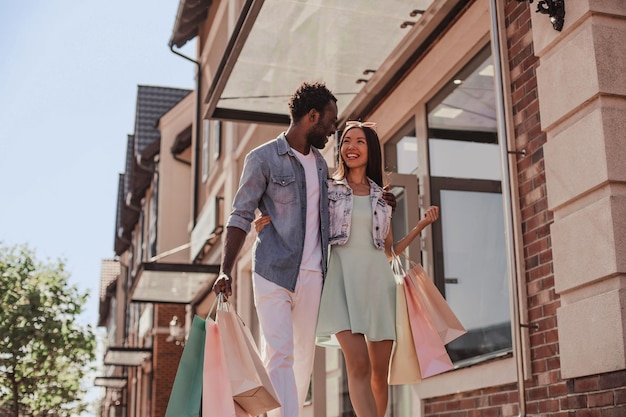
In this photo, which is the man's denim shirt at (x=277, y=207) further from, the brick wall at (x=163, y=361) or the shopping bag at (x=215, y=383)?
the brick wall at (x=163, y=361)

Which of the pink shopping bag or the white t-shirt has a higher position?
the white t-shirt

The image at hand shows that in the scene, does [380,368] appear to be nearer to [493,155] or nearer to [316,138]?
[316,138]

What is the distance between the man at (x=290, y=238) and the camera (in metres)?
4.20

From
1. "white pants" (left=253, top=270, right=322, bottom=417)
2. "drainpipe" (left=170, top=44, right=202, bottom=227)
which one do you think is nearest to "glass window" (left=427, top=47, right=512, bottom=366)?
"white pants" (left=253, top=270, right=322, bottom=417)

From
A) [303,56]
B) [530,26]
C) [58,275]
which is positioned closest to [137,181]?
[58,275]

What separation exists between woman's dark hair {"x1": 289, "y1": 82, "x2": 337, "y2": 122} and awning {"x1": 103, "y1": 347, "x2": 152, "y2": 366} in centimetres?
2096

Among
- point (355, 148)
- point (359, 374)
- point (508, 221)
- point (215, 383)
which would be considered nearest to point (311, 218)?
point (355, 148)

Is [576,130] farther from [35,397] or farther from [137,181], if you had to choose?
[137,181]

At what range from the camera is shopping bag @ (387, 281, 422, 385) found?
4.59m

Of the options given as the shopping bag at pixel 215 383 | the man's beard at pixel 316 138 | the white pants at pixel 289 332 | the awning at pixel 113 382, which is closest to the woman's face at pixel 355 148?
the man's beard at pixel 316 138

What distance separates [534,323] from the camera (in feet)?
18.1

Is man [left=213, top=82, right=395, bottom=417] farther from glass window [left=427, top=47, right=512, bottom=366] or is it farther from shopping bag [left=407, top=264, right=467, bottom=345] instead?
glass window [left=427, top=47, right=512, bottom=366]

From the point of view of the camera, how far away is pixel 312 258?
4.38 m

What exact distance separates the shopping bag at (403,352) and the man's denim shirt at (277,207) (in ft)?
1.55
